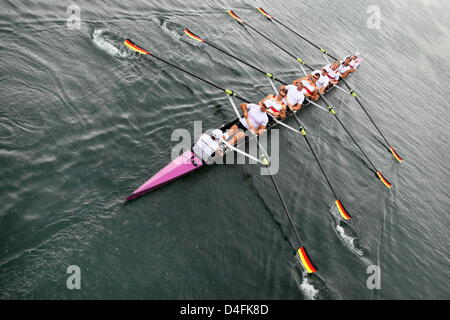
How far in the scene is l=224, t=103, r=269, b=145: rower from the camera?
1484 cm

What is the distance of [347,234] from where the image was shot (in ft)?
46.5

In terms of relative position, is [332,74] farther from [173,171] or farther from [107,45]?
[173,171]

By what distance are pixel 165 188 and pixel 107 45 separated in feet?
29.8

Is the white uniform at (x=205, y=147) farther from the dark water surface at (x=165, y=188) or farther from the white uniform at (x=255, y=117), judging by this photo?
the white uniform at (x=255, y=117)

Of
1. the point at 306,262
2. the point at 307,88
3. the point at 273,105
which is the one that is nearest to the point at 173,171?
the point at 306,262

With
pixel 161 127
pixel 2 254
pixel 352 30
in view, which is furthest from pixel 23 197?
pixel 352 30

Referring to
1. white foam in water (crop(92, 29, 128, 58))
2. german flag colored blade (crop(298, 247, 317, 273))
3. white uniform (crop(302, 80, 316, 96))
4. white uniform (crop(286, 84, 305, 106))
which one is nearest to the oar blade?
white uniform (crop(302, 80, 316, 96))

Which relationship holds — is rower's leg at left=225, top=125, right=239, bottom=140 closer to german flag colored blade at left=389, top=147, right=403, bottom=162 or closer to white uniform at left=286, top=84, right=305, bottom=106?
white uniform at left=286, top=84, right=305, bottom=106

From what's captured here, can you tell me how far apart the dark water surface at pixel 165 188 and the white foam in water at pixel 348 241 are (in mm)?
60

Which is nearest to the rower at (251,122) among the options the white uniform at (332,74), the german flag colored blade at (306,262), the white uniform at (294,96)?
the white uniform at (294,96)

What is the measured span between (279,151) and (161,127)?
21.8ft

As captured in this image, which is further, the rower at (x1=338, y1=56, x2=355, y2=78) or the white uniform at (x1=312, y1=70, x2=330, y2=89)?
the rower at (x1=338, y1=56, x2=355, y2=78)

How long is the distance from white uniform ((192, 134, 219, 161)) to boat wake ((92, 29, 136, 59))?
6.94 meters

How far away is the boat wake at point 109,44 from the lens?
1594 cm
